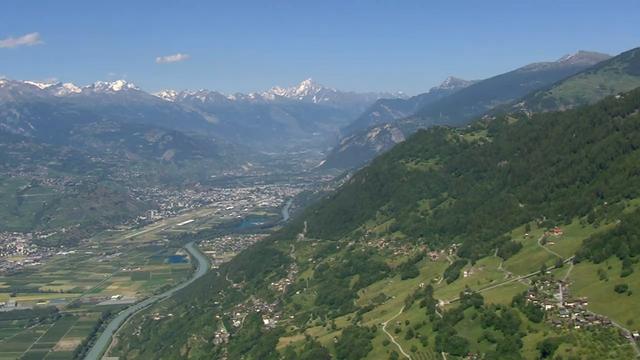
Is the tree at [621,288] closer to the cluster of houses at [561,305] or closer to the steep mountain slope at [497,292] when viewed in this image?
the steep mountain slope at [497,292]

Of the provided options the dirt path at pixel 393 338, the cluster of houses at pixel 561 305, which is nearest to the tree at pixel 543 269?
the cluster of houses at pixel 561 305

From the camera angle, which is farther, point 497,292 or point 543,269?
point 543,269

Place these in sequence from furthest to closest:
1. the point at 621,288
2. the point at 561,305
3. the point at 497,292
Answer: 1. the point at 497,292
2. the point at 561,305
3. the point at 621,288

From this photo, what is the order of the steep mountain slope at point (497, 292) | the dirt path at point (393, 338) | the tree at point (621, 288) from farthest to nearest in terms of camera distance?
1. the dirt path at point (393, 338)
2. the steep mountain slope at point (497, 292)
3. the tree at point (621, 288)

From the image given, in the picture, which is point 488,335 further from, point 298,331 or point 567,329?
point 298,331

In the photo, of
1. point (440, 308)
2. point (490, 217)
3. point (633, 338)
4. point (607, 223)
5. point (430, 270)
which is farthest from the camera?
point (490, 217)

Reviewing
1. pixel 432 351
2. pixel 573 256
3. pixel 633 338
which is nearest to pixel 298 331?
pixel 432 351

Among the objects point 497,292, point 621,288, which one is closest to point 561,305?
point 621,288

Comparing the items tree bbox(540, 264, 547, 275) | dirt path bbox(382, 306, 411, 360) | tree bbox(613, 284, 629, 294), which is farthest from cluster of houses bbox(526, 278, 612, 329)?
dirt path bbox(382, 306, 411, 360)

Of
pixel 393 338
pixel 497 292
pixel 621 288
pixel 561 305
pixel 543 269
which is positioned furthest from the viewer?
pixel 543 269

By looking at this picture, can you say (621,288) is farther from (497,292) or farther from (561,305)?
(497,292)

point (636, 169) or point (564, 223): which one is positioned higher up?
point (636, 169)
